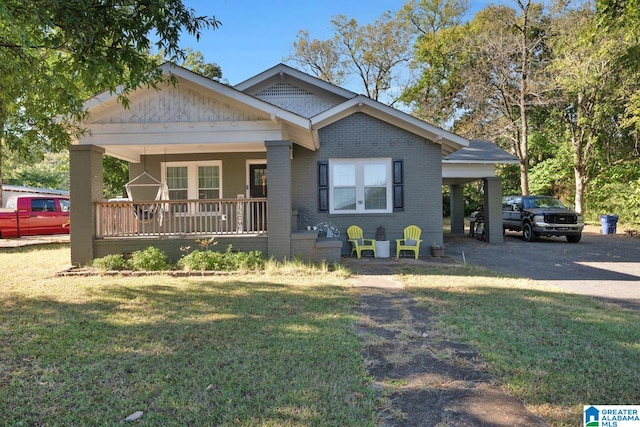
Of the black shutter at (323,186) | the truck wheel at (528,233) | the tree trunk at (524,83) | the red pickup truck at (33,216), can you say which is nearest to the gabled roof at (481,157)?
the truck wheel at (528,233)

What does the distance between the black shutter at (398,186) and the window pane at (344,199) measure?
1186mm

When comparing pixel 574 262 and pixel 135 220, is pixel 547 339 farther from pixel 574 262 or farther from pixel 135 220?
pixel 135 220

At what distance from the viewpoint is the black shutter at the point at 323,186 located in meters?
11.3

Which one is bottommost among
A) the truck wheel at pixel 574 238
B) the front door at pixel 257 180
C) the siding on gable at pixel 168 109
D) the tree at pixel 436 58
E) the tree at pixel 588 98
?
the truck wheel at pixel 574 238

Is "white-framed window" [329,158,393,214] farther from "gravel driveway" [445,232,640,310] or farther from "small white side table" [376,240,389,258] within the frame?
"gravel driveway" [445,232,640,310]

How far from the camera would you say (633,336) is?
4.30 meters

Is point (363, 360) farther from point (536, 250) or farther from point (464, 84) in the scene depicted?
point (464, 84)

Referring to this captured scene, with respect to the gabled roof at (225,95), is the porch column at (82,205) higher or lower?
lower

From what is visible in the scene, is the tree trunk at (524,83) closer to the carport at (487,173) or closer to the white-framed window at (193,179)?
the carport at (487,173)

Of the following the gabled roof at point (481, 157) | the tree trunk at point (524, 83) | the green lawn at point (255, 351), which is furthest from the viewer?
the tree trunk at point (524, 83)

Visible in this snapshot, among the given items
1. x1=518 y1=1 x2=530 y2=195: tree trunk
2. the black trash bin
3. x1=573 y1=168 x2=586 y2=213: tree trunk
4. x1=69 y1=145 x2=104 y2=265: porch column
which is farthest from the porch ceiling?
x1=573 y1=168 x2=586 y2=213: tree trunk

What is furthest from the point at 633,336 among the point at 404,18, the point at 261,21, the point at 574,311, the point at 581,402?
the point at 404,18

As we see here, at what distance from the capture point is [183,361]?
3.65m

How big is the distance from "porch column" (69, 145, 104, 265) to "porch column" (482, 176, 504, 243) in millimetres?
12874
